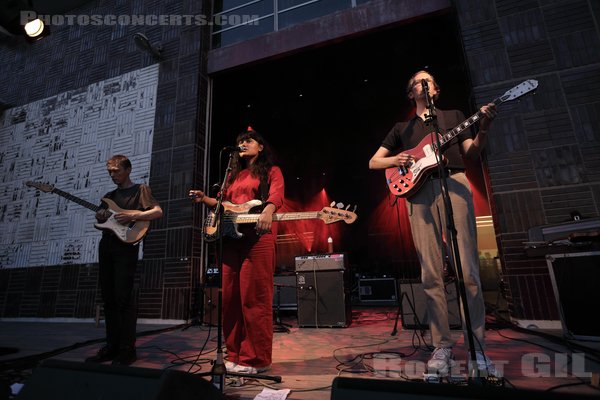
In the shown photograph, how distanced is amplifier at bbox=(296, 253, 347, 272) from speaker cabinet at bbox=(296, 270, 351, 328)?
6 centimetres

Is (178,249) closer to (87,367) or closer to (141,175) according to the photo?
(141,175)

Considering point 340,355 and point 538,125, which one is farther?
point 538,125

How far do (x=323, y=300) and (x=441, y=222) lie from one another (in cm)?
256

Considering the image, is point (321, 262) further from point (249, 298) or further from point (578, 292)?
point (578, 292)

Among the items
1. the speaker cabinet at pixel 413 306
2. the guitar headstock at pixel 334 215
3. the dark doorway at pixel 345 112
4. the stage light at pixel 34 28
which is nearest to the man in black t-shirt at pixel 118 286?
the guitar headstock at pixel 334 215

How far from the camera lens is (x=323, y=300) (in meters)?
4.30

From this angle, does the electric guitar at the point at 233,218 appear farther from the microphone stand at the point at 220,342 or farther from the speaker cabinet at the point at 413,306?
the speaker cabinet at the point at 413,306

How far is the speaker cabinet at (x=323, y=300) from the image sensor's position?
4220mm

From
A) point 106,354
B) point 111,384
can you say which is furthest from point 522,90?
point 106,354

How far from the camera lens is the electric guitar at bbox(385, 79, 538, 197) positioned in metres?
2.05

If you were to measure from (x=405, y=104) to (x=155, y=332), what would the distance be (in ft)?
23.7

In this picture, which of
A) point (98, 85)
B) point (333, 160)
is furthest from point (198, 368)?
point (333, 160)

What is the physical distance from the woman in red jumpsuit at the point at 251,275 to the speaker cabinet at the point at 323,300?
2101 mm

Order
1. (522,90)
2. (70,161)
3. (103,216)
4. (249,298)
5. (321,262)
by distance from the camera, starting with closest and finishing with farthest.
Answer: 1. (522,90)
2. (249,298)
3. (103,216)
4. (321,262)
5. (70,161)
